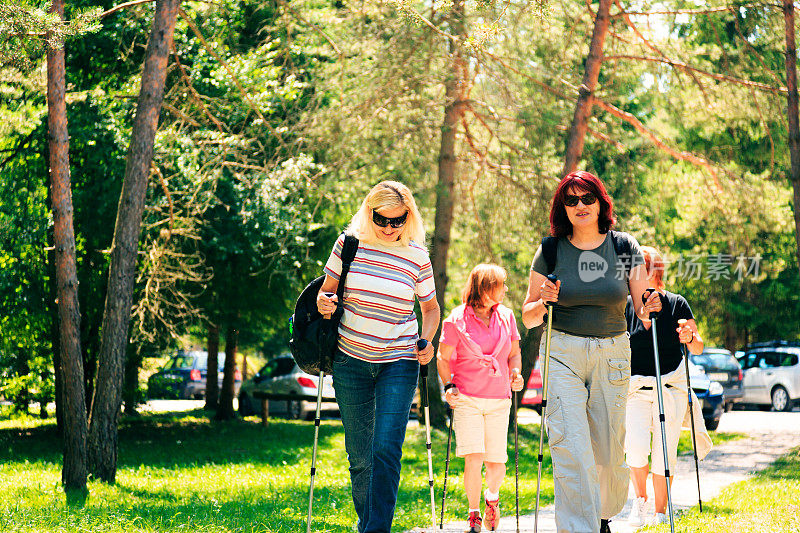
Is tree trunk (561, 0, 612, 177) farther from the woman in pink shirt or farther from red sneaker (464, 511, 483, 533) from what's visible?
red sneaker (464, 511, 483, 533)

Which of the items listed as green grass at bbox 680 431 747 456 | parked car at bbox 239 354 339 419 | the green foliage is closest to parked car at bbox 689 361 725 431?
green grass at bbox 680 431 747 456

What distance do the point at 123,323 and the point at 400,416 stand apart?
562 cm

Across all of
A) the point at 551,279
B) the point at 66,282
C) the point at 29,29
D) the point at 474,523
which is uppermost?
the point at 29,29

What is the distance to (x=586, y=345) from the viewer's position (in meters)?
5.06

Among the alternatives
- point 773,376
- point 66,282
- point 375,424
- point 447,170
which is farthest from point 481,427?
point 773,376

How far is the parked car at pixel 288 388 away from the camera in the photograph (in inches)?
830

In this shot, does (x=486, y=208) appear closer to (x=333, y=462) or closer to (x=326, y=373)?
(x=333, y=462)

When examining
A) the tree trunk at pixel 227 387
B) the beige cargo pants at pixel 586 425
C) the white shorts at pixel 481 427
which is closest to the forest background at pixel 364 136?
the tree trunk at pixel 227 387

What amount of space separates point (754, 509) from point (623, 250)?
3.40 meters

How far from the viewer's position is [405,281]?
519 cm

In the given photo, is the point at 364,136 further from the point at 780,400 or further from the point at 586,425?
the point at 780,400

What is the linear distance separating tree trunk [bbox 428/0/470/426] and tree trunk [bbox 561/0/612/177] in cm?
192

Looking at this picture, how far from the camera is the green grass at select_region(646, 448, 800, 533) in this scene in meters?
6.12

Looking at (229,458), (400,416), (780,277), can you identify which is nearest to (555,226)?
(400,416)
